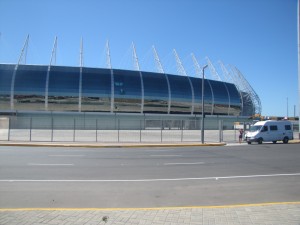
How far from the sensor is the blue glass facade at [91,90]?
3054 inches

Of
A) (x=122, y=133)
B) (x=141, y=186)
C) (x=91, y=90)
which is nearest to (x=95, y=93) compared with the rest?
(x=91, y=90)

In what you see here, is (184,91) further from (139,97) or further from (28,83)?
(28,83)

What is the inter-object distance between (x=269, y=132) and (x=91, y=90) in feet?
192

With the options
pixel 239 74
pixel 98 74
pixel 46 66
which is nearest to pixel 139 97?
pixel 98 74

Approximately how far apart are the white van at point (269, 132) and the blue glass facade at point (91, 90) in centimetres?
5690

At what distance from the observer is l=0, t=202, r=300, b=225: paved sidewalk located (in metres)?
4.81

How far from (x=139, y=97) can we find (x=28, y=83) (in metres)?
29.9

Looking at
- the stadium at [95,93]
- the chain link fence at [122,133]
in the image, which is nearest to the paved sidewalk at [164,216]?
the chain link fence at [122,133]

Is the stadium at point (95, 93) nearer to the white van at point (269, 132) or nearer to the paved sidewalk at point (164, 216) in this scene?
the white van at point (269, 132)

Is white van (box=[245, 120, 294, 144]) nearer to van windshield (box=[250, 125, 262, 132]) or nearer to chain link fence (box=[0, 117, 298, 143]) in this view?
van windshield (box=[250, 125, 262, 132])

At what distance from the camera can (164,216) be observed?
202 inches

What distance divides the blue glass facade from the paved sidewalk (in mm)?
75852

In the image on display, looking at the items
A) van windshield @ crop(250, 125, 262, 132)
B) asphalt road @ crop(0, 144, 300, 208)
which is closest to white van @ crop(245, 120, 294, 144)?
A: van windshield @ crop(250, 125, 262, 132)

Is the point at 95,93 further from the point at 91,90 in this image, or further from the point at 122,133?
the point at 122,133
